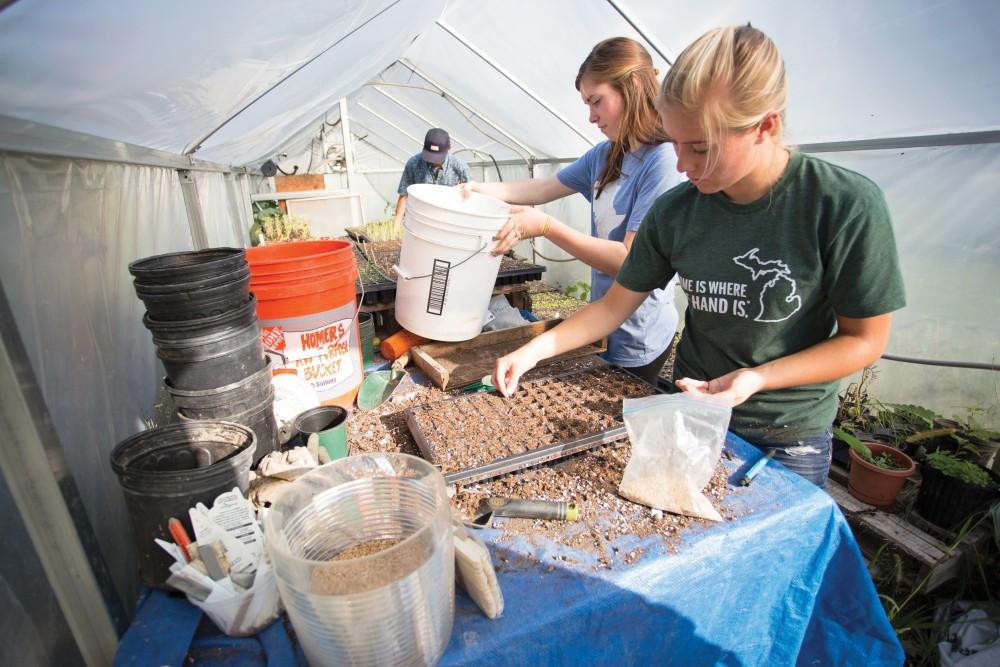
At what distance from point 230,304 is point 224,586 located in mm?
704

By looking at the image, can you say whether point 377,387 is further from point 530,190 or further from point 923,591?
point 923,591

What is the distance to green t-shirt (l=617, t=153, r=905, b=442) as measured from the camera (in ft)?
4.06

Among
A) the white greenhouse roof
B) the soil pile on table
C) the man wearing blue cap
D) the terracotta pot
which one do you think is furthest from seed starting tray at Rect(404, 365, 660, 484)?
the man wearing blue cap

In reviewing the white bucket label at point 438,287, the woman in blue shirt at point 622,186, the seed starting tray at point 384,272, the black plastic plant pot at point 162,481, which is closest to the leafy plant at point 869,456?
the woman in blue shirt at point 622,186

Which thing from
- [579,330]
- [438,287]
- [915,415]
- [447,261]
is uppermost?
[447,261]

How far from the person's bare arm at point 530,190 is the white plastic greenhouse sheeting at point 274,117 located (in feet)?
3.92

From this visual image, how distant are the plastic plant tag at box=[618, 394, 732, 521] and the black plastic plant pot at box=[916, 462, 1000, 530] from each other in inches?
98.4

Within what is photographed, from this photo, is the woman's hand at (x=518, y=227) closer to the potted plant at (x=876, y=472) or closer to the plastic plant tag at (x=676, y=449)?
the plastic plant tag at (x=676, y=449)

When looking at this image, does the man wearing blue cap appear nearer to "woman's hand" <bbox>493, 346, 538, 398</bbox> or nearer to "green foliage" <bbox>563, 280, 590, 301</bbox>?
"green foliage" <bbox>563, 280, 590, 301</bbox>

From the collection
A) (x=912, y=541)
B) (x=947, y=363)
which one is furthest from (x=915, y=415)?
(x=912, y=541)

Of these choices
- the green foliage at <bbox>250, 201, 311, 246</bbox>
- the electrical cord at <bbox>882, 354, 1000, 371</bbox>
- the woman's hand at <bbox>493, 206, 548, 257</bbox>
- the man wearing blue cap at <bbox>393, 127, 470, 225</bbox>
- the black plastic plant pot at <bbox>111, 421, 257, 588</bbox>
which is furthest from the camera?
the green foliage at <bbox>250, 201, 311, 246</bbox>

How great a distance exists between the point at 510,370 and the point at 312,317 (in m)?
0.74

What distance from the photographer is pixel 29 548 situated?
97 centimetres

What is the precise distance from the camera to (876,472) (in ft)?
9.38
